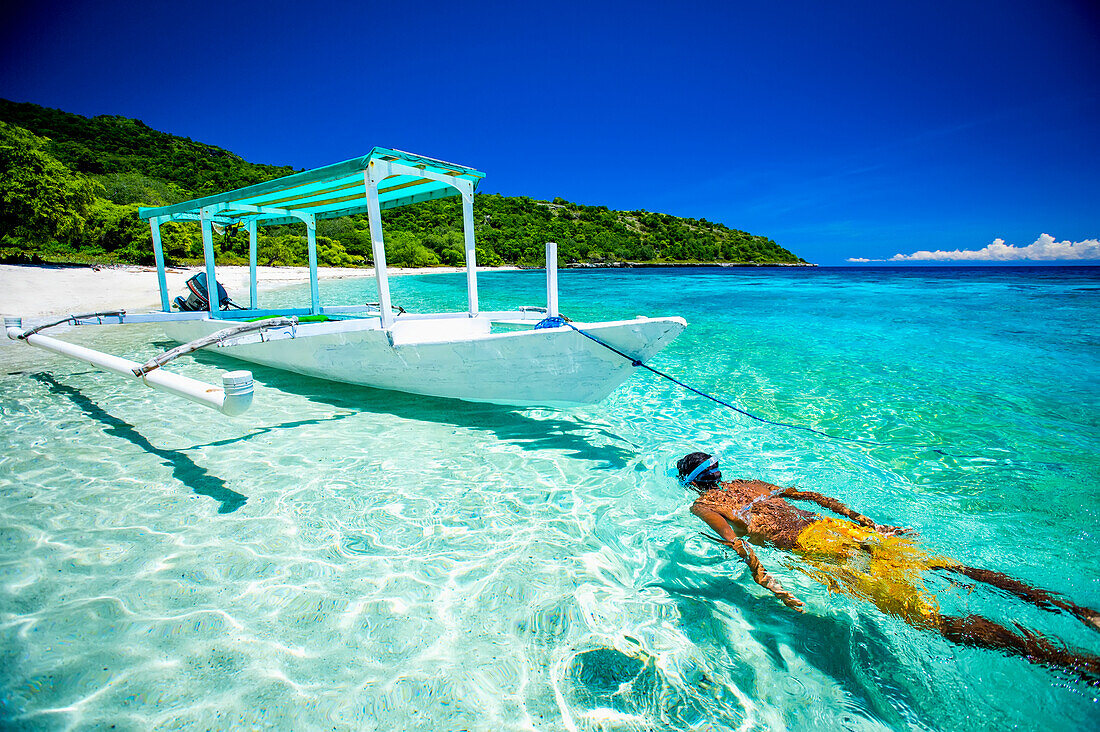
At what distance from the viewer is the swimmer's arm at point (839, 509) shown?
290cm

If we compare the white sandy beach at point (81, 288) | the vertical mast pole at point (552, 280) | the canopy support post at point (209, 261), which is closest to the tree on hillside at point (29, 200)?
the white sandy beach at point (81, 288)

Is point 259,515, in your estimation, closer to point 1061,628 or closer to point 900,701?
point 900,701

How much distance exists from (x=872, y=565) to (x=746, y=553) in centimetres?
70

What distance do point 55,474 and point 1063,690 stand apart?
6.97 metres

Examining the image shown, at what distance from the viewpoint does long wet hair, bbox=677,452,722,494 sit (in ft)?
12.0

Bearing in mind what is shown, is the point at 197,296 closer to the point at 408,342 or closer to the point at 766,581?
the point at 408,342

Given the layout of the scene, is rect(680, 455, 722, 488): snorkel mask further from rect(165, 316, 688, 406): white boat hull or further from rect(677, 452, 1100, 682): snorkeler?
rect(165, 316, 688, 406): white boat hull

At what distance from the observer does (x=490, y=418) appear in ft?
18.5

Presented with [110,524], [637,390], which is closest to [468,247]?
[637,390]

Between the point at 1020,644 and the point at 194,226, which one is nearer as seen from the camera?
the point at 1020,644

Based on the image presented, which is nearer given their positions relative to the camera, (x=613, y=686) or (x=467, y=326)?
(x=613, y=686)

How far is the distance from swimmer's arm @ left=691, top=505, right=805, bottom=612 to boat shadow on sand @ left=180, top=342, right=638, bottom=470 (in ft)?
4.10

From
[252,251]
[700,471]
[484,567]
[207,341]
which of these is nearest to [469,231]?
[207,341]

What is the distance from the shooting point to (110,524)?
10.5 feet
